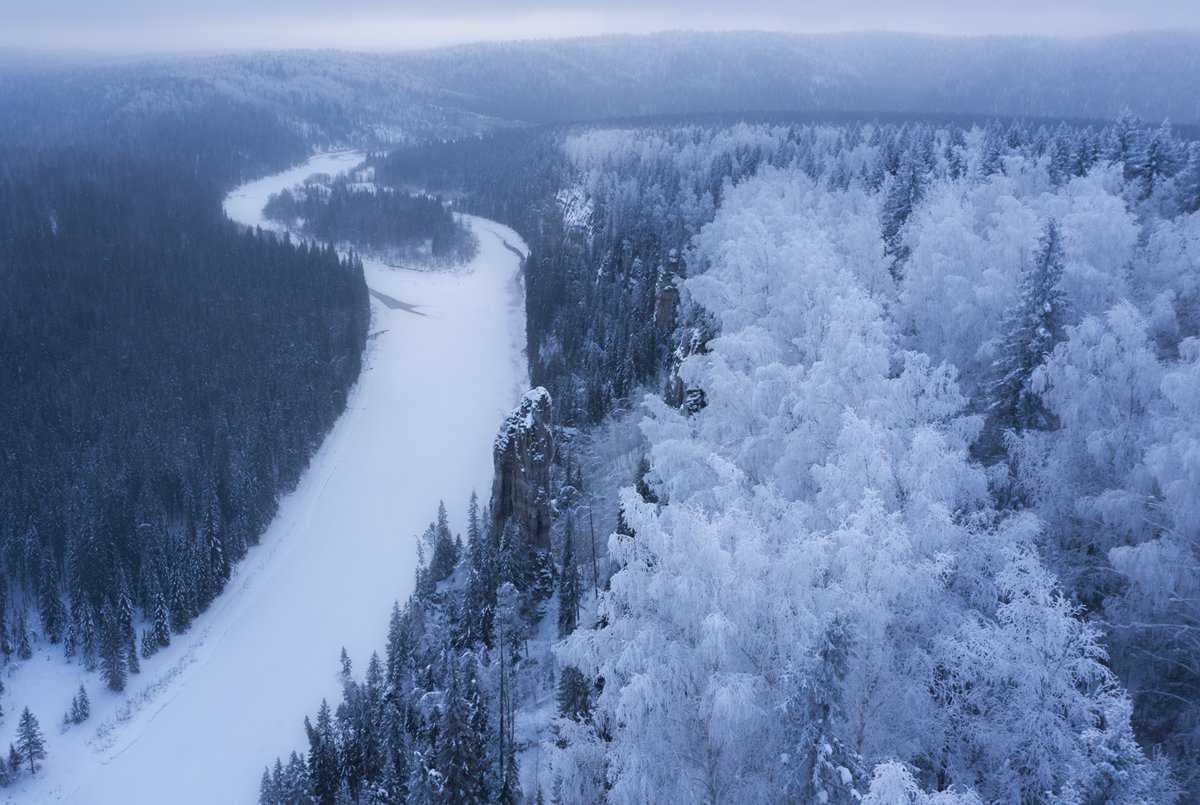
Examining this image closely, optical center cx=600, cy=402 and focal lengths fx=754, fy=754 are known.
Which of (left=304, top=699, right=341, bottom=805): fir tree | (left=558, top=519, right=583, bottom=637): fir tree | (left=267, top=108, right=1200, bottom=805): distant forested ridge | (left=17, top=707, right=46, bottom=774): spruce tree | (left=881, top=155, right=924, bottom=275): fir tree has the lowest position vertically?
(left=17, top=707, right=46, bottom=774): spruce tree

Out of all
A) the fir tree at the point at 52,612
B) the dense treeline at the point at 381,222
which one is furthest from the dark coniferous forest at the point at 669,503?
the dense treeline at the point at 381,222

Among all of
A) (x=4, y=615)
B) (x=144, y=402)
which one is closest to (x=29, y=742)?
(x=4, y=615)

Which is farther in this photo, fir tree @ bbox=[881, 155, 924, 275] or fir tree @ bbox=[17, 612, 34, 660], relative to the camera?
fir tree @ bbox=[881, 155, 924, 275]

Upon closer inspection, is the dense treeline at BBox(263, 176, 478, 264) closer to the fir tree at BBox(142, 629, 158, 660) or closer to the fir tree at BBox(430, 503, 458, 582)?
the fir tree at BBox(430, 503, 458, 582)

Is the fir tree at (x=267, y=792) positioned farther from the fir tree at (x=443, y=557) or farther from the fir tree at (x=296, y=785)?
the fir tree at (x=443, y=557)

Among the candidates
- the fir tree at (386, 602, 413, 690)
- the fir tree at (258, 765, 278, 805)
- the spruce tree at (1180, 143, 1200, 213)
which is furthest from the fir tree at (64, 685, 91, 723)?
the spruce tree at (1180, 143, 1200, 213)

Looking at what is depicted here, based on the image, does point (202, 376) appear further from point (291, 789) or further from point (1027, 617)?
point (1027, 617)

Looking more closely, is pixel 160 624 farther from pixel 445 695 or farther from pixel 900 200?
pixel 900 200
